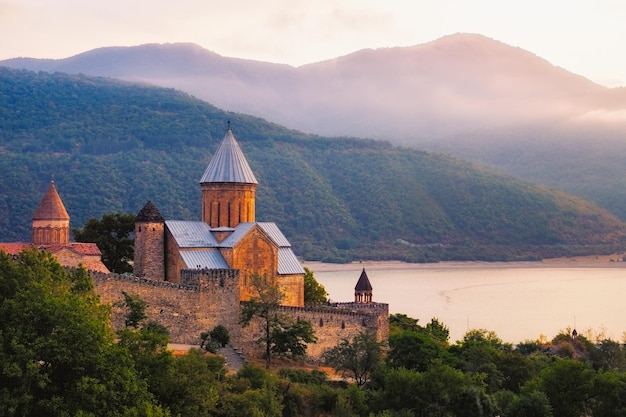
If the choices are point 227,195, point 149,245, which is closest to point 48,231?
point 149,245

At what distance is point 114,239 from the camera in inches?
1256

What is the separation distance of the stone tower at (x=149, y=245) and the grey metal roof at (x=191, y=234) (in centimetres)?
53

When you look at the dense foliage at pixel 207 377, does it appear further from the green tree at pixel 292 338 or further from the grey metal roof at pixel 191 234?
the grey metal roof at pixel 191 234

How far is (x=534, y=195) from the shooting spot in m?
101

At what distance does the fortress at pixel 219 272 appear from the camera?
23812 mm

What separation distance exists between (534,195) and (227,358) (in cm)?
8207

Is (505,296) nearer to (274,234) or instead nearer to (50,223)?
(274,234)

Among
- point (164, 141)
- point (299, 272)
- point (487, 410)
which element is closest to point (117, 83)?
point (164, 141)

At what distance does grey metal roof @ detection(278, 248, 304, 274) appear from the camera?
2870 centimetres

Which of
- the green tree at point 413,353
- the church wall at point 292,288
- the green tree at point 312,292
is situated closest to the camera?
the green tree at point 413,353

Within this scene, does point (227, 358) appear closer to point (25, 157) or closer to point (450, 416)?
point (450, 416)

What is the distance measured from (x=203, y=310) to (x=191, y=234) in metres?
3.93

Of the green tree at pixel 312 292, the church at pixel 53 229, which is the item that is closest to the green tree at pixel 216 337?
the church at pixel 53 229

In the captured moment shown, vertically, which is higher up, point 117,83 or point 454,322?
point 117,83
